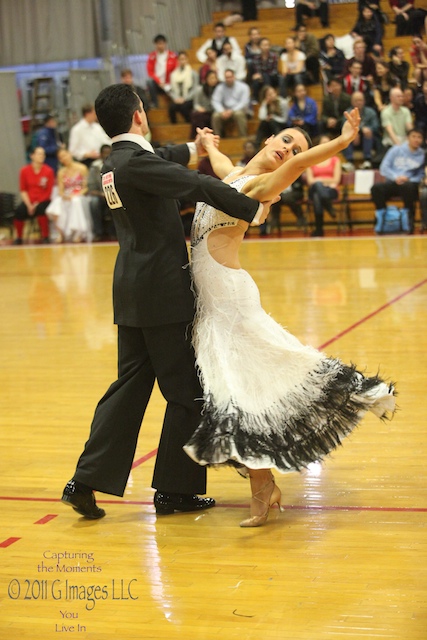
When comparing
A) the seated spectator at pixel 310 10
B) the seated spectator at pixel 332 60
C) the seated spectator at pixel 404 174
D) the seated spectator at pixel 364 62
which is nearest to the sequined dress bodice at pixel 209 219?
the seated spectator at pixel 404 174

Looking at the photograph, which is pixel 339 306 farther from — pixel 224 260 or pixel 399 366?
pixel 224 260

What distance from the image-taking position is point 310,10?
17.5m

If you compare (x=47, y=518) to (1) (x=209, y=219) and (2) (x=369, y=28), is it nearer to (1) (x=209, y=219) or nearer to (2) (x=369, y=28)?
(1) (x=209, y=219)

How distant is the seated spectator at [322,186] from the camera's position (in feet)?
44.2

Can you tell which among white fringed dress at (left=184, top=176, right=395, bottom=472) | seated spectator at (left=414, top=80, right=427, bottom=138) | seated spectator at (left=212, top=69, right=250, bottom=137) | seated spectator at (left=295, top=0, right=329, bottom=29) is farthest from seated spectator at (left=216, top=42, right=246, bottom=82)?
white fringed dress at (left=184, top=176, right=395, bottom=472)

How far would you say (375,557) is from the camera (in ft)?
10.8

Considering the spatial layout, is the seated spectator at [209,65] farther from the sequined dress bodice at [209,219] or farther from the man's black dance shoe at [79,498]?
the man's black dance shoe at [79,498]

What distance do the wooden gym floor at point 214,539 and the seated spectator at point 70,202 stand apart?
844 cm

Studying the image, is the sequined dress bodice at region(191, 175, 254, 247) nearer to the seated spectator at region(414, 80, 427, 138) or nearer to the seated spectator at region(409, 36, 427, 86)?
the seated spectator at region(414, 80, 427, 138)

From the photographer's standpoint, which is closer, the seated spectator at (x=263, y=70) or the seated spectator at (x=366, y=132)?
the seated spectator at (x=366, y=132)

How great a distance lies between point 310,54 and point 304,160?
1318cm

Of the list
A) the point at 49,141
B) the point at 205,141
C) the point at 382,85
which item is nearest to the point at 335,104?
the point at 382,85

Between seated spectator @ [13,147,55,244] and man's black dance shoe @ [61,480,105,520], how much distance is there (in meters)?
12.1

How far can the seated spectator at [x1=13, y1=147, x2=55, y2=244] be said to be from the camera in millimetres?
15609
